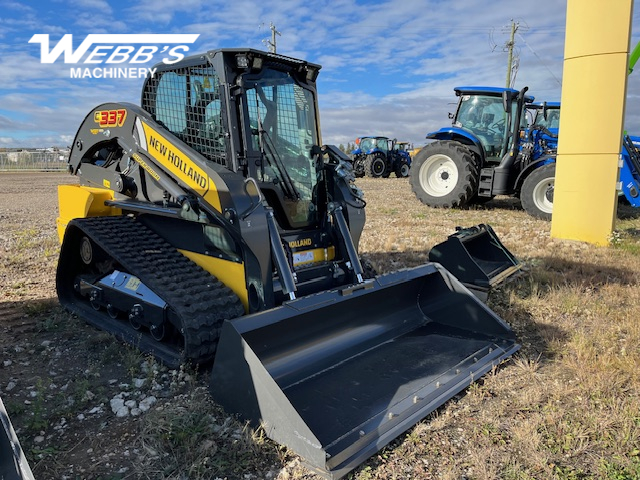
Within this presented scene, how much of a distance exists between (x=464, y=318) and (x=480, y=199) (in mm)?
9071

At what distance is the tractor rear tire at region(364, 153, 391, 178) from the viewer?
82.8 feet

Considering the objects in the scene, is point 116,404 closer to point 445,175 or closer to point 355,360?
point 355,360

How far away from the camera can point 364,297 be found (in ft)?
12.8

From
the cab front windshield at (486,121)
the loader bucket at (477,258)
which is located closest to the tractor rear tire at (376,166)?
the cab front windshield at (486,121)

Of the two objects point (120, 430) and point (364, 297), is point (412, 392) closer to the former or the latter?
point (364, 297)

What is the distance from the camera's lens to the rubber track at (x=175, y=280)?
3412mm

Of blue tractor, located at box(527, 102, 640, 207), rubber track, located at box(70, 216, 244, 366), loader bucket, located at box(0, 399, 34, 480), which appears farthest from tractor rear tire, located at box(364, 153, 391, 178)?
loader bucket, located at box(0, 399, 34, 480)

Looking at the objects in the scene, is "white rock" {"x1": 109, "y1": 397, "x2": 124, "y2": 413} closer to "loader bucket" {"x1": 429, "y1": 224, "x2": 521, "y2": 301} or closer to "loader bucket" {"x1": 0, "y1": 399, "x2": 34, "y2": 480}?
"loader bucket" {"x1": 0, "y1": 399, "x2": 34, "y2": 480}

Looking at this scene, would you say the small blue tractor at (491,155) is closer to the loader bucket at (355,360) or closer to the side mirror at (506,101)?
the side mirror at (506,101)

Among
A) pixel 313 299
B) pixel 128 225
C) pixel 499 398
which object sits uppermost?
pixel 128 225

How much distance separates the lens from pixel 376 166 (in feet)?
83.1

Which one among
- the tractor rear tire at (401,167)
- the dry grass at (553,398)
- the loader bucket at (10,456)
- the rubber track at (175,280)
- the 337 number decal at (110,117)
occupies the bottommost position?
the dry grass at (553,398)

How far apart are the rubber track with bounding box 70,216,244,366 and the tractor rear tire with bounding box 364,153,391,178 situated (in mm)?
21385

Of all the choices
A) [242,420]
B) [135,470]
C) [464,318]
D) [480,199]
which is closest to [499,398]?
[464,318]
